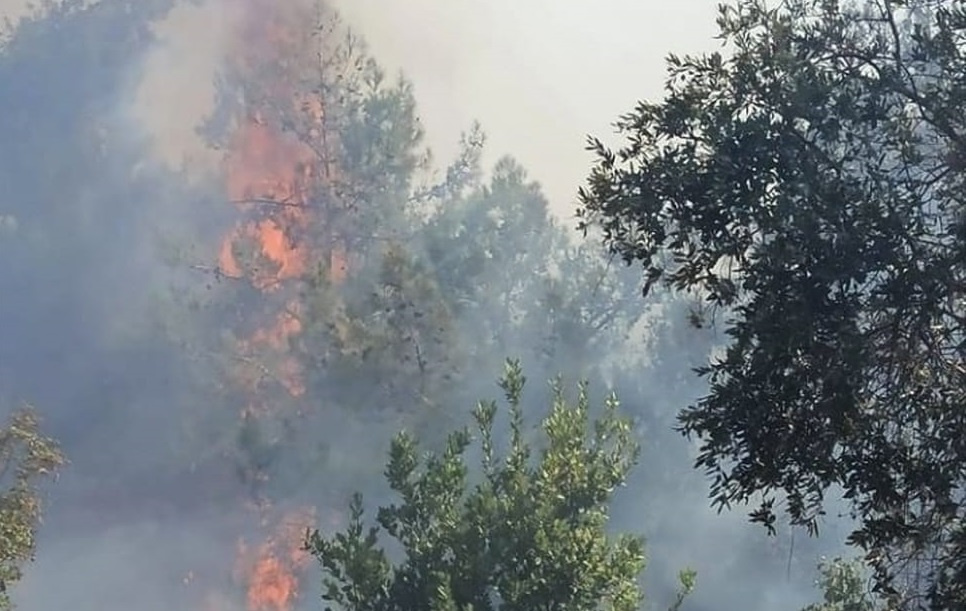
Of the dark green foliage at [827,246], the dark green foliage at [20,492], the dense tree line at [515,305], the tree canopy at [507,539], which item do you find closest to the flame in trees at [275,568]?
the dense tree line at [515,305]

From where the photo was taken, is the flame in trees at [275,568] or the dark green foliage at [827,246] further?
the flame in trees at [275,568]

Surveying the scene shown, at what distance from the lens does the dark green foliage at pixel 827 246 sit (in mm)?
7375

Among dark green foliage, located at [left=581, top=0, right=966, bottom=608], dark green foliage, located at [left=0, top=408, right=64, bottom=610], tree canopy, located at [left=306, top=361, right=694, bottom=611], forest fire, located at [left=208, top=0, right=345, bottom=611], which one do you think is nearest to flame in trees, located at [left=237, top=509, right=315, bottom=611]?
forest fire, located at [left=208, top=0, right=345, bottom=611]

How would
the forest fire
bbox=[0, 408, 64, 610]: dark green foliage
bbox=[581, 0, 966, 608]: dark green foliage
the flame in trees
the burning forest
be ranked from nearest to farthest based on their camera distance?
1. bbox=[581, 0, 966, 608]: dark green foliage
2. bbox=[0, 408, 64, 610]: dark green foliage
3. the burning forest
4. the flame in trees
5. the forest fire

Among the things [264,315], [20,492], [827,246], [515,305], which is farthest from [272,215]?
[827,246]

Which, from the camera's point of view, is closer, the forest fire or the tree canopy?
the tree canopy

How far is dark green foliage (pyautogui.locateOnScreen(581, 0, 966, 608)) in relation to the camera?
24.2ft

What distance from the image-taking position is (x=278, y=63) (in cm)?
4791

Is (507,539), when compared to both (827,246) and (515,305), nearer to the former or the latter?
(827,246)

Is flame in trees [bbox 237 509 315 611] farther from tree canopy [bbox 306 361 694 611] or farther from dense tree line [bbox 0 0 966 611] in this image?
tree canopy [bbox 306 361 694 611]

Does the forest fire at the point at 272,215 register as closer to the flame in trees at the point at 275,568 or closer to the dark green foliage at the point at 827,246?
the flame in trees at the point at 275,568

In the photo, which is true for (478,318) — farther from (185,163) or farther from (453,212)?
(185,163)

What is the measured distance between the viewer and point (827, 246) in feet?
24.0

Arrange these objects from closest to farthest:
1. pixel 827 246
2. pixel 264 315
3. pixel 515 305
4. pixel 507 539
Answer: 1. pixel 827 246
2. pixel 507 539
3. pixel 264 315
4. pixel 515 305
